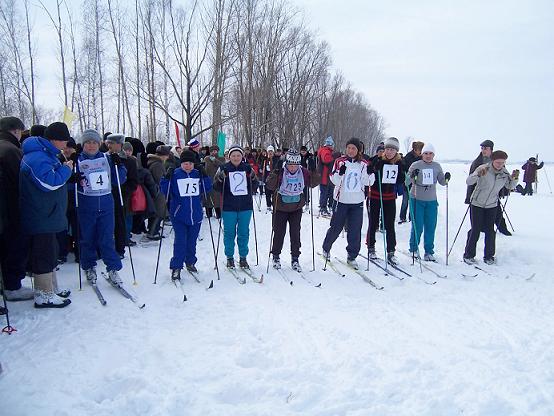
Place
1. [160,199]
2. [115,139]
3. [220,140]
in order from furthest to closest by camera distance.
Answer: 1. [220,140]
2. [160,199]
3. [115,139]

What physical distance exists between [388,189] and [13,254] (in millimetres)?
5385

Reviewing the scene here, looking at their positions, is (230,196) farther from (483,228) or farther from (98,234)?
(483,228)

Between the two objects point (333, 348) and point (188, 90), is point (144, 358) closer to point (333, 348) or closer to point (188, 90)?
point (333, 348)

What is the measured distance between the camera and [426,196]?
667 centimetres

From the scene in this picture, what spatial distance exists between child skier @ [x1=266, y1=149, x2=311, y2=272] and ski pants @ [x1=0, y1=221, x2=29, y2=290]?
328cm

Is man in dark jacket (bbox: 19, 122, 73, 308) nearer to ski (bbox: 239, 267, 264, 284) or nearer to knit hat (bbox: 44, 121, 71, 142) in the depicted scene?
knit hat (bbox: 44, 121, 71, 142)

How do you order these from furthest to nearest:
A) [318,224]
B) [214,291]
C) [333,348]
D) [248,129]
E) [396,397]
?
[248,129]
[318,224]
[214,291]
[333,348]
[396,397]

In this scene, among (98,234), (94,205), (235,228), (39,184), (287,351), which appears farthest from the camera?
(235,228)

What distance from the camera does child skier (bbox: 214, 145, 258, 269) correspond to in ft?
19.1

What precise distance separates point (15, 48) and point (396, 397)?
70.1 feet

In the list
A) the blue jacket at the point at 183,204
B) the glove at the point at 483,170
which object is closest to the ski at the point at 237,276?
the blue jacket at the point at 183,204

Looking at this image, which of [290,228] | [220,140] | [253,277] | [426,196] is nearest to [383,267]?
[426,196]

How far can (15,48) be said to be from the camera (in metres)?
17.6

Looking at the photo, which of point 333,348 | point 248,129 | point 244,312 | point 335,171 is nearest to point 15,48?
point 248,129
